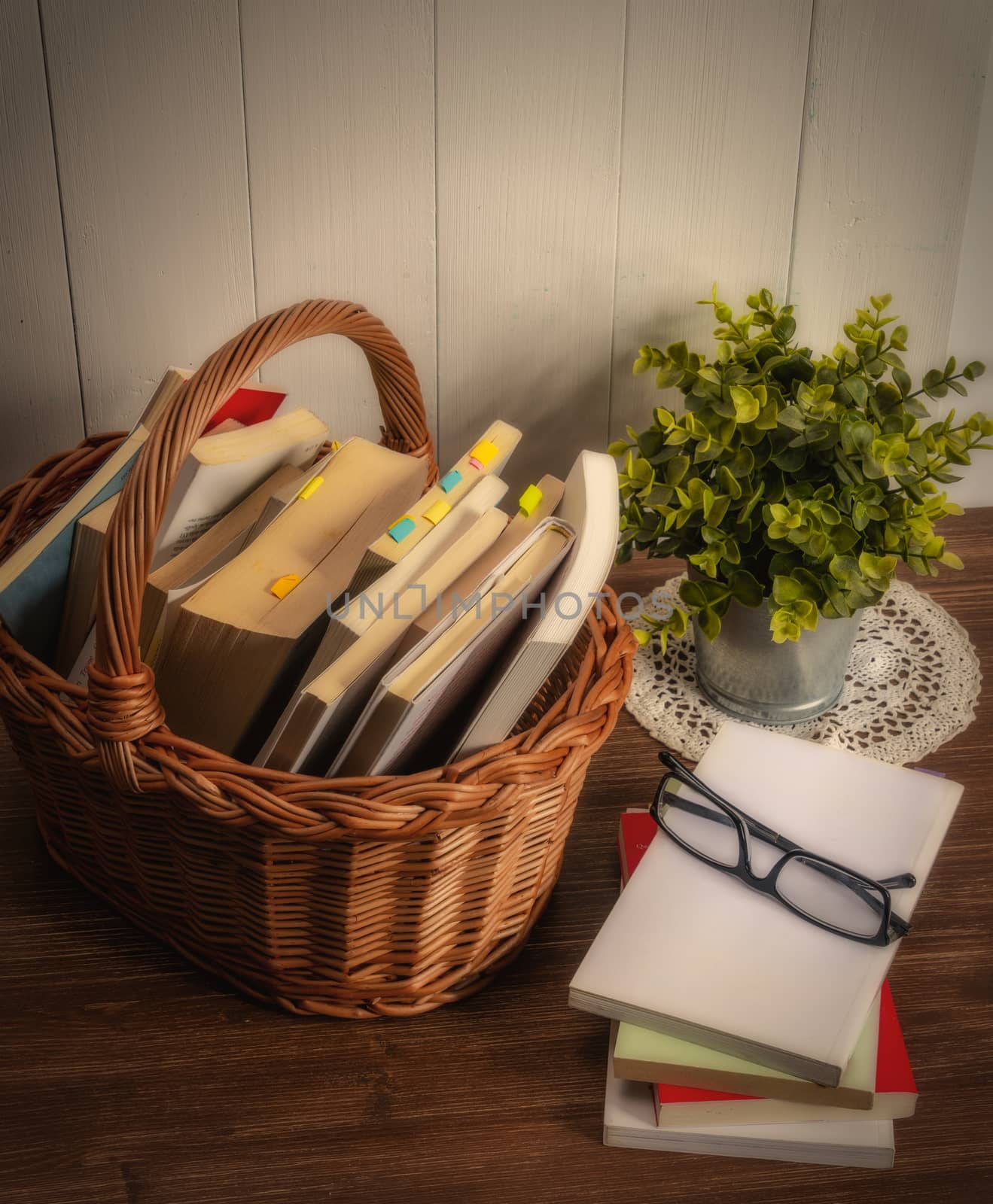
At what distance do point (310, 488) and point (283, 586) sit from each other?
0.08m

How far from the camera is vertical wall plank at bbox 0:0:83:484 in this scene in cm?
85

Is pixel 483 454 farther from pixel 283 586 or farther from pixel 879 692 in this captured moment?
pixel 879 692

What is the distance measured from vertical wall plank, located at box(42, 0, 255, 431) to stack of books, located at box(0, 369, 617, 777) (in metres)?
0.25

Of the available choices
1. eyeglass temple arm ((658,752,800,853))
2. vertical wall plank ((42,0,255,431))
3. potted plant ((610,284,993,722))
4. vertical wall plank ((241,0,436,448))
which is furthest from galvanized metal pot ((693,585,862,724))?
vertical wall plank ((42,0,255,431))

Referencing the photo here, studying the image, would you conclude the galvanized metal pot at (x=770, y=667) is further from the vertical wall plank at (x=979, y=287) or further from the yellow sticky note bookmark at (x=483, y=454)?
the vertical wall plank at (x=979, y=287)

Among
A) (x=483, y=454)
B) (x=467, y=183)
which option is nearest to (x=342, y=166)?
(x=467, y=183)

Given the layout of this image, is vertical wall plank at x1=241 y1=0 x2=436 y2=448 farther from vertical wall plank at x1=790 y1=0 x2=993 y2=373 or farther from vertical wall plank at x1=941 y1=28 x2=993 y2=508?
vertical wall plank at x1=941 y1=28 x2=993 y2=508

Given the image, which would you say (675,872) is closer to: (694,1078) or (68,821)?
(694,1078)

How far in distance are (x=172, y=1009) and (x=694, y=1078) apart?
307mm

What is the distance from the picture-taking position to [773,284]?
1.03 m

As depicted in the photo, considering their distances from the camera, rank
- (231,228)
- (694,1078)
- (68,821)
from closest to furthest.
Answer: (694,1078), (68,821), (231,228)

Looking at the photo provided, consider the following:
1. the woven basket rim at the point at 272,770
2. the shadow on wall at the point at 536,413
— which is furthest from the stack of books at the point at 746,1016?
the shadow on wall at the point at 536,413

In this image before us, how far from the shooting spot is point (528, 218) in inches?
37.9

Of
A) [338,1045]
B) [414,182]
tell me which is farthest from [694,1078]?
[414,182]
